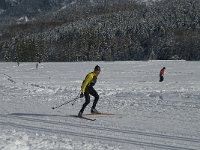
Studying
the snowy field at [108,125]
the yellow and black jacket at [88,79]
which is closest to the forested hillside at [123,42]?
the snowy field at [108,125]

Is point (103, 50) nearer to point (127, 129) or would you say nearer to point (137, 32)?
point (137, 32)

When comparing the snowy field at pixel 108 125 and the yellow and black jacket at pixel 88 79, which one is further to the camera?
the yellow and black jacket at pixel 88 79

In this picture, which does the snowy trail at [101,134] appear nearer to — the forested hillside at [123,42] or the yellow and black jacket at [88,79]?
the yellow and black jacket at [88,79]

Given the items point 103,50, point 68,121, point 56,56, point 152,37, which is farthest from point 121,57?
point 68,121

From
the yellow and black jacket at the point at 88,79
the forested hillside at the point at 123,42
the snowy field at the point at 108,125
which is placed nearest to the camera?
the snowy field at the point at 108,125

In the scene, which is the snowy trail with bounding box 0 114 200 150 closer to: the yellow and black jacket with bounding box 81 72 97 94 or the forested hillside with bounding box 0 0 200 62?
the yellow and black jacket with bounding box 81 72 97 94

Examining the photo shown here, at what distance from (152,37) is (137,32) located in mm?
7185

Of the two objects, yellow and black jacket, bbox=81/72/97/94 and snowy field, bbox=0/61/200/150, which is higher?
yellow and black jacket, bbox=81/72/97/94

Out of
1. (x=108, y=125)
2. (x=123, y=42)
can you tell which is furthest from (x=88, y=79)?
(x=123, y=42)

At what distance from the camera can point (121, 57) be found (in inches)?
5032

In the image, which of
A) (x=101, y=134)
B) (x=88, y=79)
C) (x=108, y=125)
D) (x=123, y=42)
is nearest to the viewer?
(x=101, y=134)

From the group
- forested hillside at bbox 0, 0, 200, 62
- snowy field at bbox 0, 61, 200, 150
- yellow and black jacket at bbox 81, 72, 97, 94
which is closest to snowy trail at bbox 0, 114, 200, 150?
snowy field at bbox 0, 61, 200, 150

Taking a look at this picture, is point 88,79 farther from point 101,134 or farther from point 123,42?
point 123,42

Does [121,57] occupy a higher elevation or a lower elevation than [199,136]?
lower
